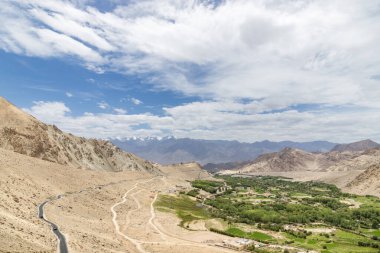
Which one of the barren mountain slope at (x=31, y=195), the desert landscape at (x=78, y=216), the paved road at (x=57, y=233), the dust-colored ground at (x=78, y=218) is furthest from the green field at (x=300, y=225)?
the paved road at (x=57, y=233)

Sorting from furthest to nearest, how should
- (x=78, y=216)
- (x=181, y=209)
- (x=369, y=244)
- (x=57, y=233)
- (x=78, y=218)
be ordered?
1. (x=181, y=209)
2. (x=369, y=244)
3. (x=78, y=216)
4. (x=78, y=218)
5. (x=57, y=233)

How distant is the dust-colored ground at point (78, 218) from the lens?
54.2 m

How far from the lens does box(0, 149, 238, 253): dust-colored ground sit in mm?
54188

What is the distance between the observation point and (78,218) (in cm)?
8006

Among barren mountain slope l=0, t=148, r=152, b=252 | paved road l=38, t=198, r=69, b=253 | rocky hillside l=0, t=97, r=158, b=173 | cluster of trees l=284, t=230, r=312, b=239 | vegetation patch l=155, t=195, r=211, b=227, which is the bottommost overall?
cluster of trees l=284, t=230, r=312, b=239

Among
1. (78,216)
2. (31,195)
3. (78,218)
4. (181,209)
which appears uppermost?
(31,195)

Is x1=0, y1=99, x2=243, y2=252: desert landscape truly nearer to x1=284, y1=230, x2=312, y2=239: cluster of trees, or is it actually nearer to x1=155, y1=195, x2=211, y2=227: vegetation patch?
x1=155, y1=195, x2=211, y2=227: vegetation patch

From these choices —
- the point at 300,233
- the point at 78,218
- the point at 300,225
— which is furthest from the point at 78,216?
the point at 300,225

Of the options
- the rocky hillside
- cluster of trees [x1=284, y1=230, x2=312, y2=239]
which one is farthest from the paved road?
the rocky hillside

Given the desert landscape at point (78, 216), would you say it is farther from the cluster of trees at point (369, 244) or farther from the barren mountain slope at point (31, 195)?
the cluster of trees at point (369, 244)

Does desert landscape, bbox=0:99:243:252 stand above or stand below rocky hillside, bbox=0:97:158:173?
below

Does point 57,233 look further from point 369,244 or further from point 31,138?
point 31,138

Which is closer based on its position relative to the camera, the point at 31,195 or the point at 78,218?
the point at 78,218

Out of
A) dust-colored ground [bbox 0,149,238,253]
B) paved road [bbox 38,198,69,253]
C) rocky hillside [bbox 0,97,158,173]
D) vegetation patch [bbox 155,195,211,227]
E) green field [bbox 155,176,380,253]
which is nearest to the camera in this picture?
paved road [bbox 38,198,69,253]
